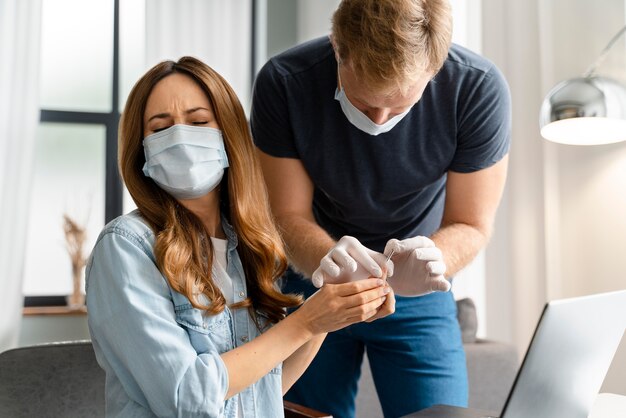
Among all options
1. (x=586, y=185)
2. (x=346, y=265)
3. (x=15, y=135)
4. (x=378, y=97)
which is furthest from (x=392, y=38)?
(x=15, y=135)

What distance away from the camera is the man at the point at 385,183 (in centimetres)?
164

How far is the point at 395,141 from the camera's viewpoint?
166 cm

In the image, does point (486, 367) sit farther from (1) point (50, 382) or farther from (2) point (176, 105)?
(2) point (176, 105)

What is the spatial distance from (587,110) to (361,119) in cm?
113

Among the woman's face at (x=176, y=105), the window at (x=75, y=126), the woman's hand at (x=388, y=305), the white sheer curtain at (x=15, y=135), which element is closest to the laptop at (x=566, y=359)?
the woman's hand at (x=388, y=305)

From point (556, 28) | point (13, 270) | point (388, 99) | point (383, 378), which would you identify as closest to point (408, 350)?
point (383, 378)

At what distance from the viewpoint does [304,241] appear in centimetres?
161

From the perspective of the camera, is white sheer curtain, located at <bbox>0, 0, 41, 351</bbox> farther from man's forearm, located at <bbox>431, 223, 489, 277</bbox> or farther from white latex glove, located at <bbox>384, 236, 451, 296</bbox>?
white latex glove, located at <bbox>384, 236, 451, 296</bbox>

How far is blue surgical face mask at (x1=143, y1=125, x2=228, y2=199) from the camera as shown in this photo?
52.0 inches

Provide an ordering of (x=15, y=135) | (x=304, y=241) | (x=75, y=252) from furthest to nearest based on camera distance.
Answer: (x=75, y=252) < (x=15, y=135) < (x=304, y=241)

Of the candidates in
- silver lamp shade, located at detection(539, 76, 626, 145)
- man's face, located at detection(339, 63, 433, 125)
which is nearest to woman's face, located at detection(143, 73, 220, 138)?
man's face, located at detection(339, 63, 433, 125)

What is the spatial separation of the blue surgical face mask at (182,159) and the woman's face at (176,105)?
0.02 meters

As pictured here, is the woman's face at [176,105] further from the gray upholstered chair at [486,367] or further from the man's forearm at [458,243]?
the gray upholstered chair at [486,367]

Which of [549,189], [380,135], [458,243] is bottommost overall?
[549,189]
